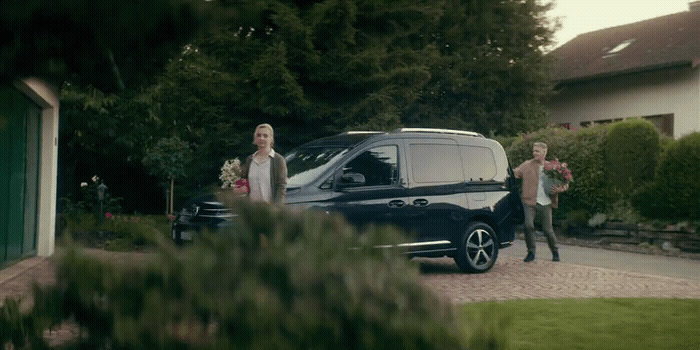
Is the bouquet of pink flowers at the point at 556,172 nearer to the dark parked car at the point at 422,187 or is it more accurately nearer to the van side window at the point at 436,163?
the dark parked car at the point at 422,187

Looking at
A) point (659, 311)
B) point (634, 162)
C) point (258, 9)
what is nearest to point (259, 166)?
point (659, 311)

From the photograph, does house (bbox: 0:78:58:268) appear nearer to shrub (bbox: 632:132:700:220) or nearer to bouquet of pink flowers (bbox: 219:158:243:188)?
bouquet of pink flowers (bbox: 219:158:243:188)

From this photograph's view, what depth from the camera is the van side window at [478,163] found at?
12077 mm

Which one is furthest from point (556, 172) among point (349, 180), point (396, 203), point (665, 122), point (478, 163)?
point (665, 122)

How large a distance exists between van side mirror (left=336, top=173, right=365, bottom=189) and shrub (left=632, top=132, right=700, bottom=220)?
7.53m

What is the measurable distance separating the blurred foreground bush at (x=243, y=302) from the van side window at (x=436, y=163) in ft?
28.4

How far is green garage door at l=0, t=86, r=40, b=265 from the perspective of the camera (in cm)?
1197

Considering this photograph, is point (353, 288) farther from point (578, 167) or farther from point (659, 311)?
point (578, 167)

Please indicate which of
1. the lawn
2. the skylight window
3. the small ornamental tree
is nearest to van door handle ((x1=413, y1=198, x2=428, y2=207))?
the lawn

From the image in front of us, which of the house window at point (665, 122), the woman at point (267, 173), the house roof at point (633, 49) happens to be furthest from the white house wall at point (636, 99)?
the woman at point (267, 173)

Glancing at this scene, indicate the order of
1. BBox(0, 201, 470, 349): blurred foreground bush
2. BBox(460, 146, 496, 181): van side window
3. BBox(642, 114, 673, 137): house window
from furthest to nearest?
BBox(642, 114, 673, 137): house window < BBox(460, 146, 496, 181): van side window < BBox(0, 201, 470, 349): blurred foreground bush

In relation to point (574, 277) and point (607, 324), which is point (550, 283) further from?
point (607, 324)

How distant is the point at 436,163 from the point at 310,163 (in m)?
1.77

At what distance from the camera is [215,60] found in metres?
17.0
